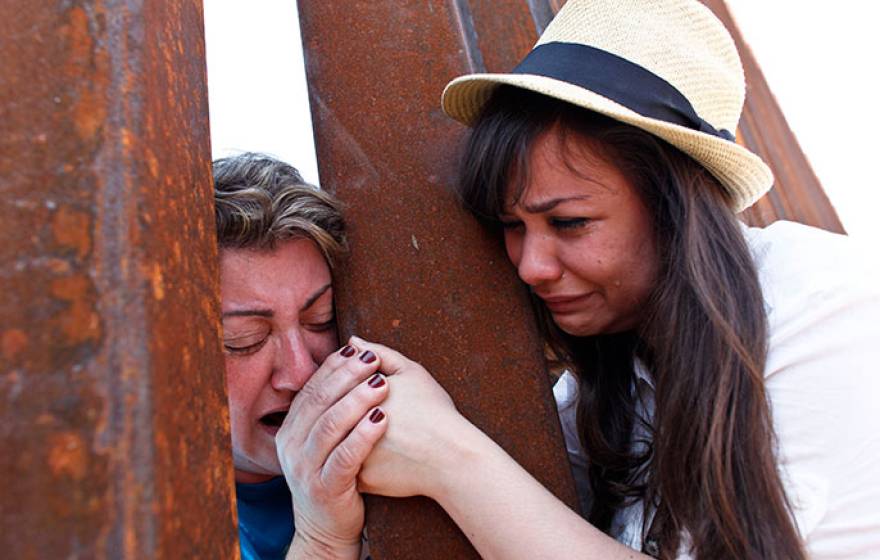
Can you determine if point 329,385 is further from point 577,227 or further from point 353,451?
point 577,227

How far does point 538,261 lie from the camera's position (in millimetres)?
1504

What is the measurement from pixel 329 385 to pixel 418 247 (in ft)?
1.13

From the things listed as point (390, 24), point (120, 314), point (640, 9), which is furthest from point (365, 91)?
point (120, 314)

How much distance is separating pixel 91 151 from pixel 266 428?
133 cm

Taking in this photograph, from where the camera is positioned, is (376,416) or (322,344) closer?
(376,416)

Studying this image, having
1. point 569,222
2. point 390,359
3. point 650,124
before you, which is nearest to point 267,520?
point 390,359

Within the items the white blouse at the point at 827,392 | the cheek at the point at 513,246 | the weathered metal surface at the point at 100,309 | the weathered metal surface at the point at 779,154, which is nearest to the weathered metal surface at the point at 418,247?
the cheek at the point at 513,246

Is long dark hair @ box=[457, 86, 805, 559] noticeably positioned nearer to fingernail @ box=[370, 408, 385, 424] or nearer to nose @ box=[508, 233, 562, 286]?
nose @ box=[508, 233, 562, 286]

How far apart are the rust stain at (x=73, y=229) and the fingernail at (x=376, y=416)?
0.80 meters

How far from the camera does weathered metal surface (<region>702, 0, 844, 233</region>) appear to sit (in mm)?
4041

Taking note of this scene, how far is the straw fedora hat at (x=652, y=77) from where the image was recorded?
1.49 m

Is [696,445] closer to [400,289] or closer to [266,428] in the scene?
[400,289]

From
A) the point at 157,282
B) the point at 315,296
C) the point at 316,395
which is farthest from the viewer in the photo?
the point at 315,296

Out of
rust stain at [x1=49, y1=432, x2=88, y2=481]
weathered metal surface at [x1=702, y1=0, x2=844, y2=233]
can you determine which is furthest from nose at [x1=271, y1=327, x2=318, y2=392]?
weathered metal surface at [x1=702, y1=0, x2=844, y2=233]
